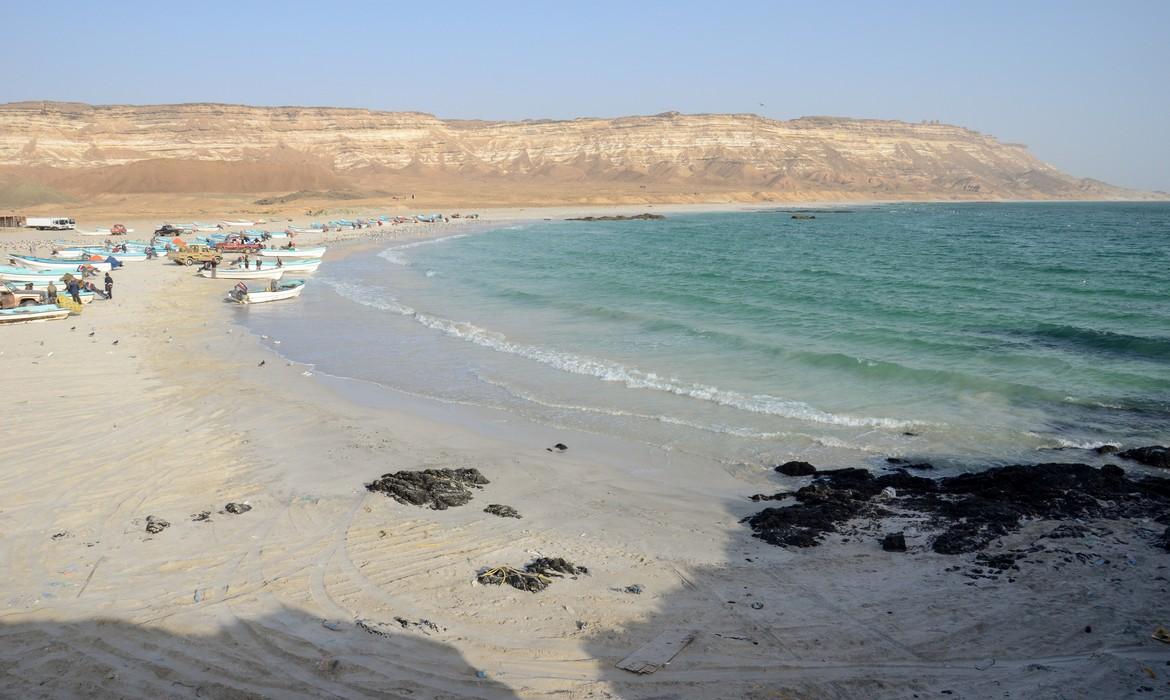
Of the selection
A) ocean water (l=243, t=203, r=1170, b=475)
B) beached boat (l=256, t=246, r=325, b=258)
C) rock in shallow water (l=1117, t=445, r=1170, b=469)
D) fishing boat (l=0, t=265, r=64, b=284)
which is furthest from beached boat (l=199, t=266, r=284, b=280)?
rock in shallow water (l=1117, t=445, r=1170, b=469)

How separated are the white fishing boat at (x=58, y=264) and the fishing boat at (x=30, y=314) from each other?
34.4 ft

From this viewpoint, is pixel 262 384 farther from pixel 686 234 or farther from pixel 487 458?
pixel 686 234

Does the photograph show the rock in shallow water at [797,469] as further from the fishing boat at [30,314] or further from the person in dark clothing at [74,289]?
the person in dark clothing at [74,289]

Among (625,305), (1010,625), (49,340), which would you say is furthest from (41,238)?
(1010,625)

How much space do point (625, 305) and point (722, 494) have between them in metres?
19.7

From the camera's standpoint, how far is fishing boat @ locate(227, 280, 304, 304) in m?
30.8

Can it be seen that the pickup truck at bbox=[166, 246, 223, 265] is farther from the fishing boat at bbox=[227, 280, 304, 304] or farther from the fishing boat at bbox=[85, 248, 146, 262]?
the fishing boat at bbox=[227, 280, 304, 304]

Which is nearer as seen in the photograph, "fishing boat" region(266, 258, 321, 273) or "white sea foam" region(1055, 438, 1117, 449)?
"white sea foam" region(1055, 438, 1117, 449)

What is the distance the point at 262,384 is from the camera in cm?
1819

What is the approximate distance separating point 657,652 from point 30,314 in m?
23.9

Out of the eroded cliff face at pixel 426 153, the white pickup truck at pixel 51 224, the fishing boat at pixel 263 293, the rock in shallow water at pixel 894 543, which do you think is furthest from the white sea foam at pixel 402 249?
the eroded cliff face at pixel 426 153

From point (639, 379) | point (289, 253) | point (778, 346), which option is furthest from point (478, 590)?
point (289, 253)

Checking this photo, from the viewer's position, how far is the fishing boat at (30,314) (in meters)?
24.1

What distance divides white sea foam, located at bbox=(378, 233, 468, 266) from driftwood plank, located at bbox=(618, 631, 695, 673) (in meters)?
41.2
